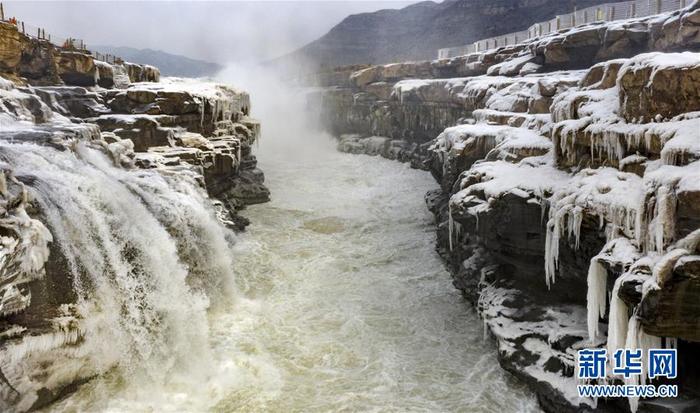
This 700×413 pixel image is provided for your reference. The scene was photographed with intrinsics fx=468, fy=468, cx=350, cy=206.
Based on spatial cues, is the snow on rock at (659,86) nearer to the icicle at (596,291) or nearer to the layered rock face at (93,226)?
the icicle at (596,291)

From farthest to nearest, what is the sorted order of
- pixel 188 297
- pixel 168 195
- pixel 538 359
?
pixel 168 195, pixel 188 297, pixel 538 359

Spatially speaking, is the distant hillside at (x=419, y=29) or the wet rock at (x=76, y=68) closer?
the wet rock at (x=76, y=68)

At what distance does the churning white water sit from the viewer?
7.03m

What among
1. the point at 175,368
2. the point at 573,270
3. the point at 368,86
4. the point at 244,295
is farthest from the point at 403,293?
the point at 368,86

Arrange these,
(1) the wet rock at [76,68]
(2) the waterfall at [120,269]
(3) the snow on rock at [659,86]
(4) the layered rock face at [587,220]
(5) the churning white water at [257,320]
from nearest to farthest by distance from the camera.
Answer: (4) the layered rock face at [587,220] < (3) the snow on rock at [659,86] < (2) the waterfall at [120,269] < (5) the churning white water at [257,320] < (1) the wet rock at [76,68]

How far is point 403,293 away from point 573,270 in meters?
4.35

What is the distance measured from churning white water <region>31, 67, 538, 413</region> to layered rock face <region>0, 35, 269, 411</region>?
0.04 meters

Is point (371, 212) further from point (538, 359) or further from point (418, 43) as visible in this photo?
point (418, 43)

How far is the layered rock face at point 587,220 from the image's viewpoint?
17.6 ft

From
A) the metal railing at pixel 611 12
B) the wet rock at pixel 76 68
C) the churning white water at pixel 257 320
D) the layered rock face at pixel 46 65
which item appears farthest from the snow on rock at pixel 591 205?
the wet rock at pixel 76 68

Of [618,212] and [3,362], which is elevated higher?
[618,212]

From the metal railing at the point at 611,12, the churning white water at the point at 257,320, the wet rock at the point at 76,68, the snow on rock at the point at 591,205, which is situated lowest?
the churning white water at the point at 257,320

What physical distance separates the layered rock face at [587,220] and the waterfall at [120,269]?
17.7 ft

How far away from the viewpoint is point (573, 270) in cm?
723
